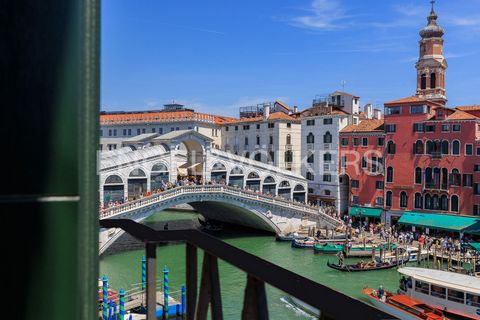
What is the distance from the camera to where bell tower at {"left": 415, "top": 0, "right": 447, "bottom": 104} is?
1089 inches

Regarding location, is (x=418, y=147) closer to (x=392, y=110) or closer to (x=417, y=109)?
(x=417, y=109)

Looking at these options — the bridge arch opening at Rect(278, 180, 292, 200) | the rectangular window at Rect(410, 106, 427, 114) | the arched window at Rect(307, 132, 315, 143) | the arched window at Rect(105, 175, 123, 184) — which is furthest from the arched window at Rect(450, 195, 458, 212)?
the arched window at Rect(105, 175, 123, 184)

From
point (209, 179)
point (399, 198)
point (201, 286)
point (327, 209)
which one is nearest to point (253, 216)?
point (209, 179)

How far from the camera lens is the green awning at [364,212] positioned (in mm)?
24828

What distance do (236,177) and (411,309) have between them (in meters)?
13.9

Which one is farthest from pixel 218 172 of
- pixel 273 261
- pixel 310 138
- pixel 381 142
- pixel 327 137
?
pixel 381 142

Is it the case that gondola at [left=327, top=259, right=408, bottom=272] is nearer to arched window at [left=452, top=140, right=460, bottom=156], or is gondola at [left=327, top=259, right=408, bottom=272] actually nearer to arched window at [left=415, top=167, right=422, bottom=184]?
arched window at [left=415, top=167, right=422, bottom=184]

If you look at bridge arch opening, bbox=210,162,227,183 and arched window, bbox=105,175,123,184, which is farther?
bridge arch opening, bbox=210,162,227,183

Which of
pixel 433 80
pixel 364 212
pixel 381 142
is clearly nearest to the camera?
pixel 381 142

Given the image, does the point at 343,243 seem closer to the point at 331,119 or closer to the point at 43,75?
the point at 331,119

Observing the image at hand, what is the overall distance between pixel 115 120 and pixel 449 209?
2556 cm

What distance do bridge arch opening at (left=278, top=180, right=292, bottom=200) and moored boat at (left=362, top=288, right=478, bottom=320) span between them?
42.5 feet

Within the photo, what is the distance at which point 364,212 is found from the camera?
997 inches

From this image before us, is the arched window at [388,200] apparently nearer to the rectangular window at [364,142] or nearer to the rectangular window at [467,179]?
the rectangular window at [364,142]
